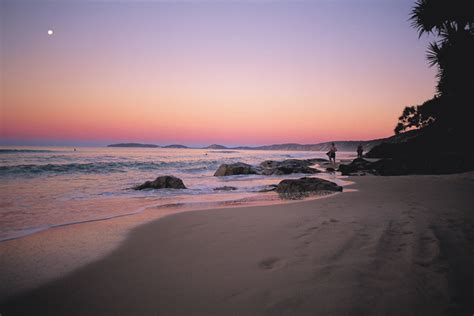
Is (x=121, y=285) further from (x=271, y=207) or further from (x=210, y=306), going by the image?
(x=271, y=207)

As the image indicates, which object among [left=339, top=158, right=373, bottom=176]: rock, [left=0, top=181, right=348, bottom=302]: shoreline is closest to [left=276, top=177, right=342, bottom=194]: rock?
[left=0, top=181, right=348, bottom=302]: shoreline

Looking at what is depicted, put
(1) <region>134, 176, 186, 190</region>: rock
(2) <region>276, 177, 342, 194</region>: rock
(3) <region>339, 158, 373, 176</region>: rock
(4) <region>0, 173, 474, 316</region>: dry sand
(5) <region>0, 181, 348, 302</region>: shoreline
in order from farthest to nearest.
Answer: (3) <region>339, 158, 373, 176</region>: rock → (1) <region>134, 176, 186, 190</region>: rock → (2) <region>276, 177, 342, 194</region>: rock → (5) <region>0, 181, 348, 302</region>: shoreline → (4) <region>0, 173, 474, 316</region>: dry sand

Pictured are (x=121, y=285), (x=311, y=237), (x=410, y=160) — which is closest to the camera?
(x=121, y=285)

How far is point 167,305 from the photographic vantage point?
1.99 meters

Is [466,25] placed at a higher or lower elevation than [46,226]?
higher

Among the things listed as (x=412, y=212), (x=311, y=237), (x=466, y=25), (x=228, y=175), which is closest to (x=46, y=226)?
(x=311, y=237)

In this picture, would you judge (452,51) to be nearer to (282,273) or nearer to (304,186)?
(304,186)

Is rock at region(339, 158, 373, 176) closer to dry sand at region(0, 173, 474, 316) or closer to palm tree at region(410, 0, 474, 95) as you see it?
palm tree at region(410, 0, 474, 95)

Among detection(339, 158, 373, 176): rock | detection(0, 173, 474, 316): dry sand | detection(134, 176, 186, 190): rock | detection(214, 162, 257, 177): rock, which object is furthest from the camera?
detection(214, 162, 257, 177): rock

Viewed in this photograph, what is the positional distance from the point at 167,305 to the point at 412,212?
15.5 feet

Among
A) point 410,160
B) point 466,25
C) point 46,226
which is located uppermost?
point 466,25

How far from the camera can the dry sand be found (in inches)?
75.4

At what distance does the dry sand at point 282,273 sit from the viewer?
1.91 metres

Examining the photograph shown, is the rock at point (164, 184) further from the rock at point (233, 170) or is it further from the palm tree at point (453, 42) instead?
the palm tree at point (453, 42)
